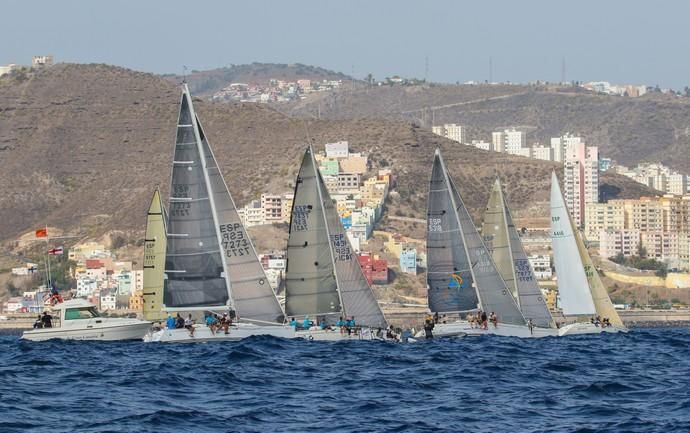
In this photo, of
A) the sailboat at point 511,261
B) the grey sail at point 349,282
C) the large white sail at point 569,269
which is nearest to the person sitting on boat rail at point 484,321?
the grey sail at point 349,282

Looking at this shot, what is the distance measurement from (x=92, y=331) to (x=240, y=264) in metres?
6.98

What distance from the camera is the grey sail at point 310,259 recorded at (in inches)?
2159

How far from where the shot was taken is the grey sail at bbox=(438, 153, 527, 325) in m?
58.1

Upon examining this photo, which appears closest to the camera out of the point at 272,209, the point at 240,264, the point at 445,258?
the point at 240,264

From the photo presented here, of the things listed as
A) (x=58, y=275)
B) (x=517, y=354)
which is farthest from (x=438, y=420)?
(x=58, y=275)

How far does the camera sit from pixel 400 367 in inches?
1690

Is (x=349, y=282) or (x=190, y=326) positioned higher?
(x=349, y=282)

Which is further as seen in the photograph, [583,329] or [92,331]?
[583,329]

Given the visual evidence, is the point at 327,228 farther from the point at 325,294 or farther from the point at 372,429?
the point at 372,429

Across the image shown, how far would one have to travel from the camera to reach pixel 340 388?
121ft

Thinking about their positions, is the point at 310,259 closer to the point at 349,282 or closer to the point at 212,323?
the point at 349,282

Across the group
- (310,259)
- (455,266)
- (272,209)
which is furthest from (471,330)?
(272,209)

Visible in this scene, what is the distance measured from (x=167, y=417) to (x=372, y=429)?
3.81 m

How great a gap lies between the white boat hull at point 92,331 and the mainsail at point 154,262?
4.59m
